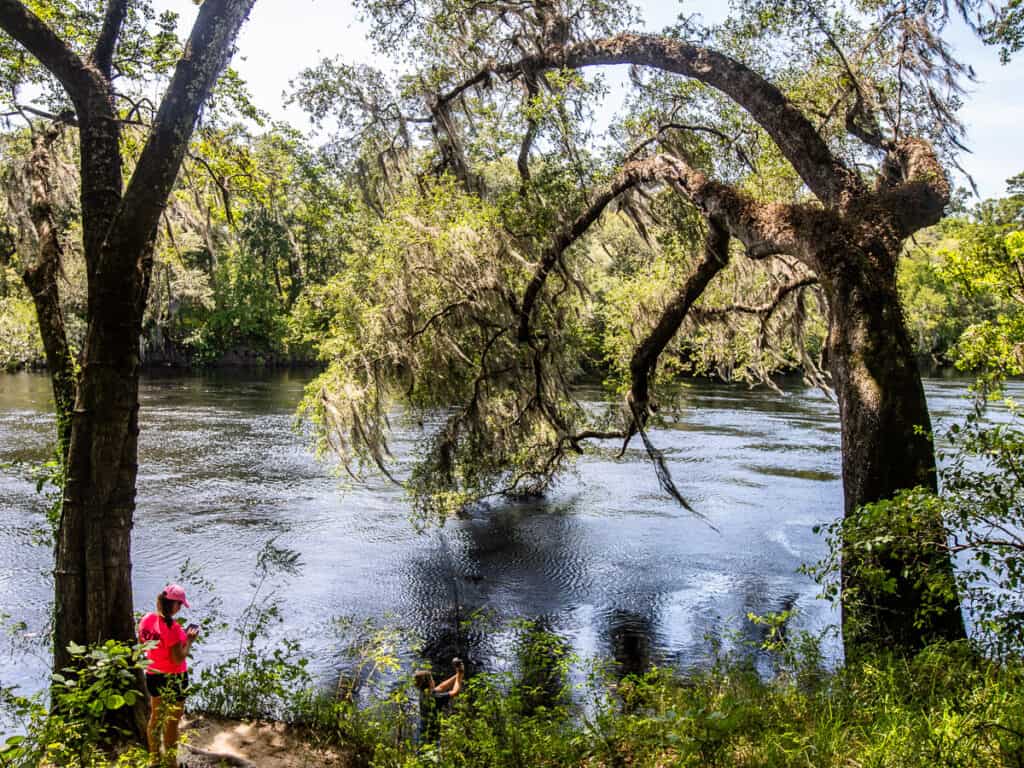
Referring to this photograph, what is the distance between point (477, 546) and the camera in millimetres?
15656

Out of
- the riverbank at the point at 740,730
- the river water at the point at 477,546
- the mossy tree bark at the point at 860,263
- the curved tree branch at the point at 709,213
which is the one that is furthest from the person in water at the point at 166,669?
the curved tree branch at the point at 709,213

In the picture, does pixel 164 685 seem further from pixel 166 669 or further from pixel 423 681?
pixel 423 681

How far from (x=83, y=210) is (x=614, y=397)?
9076 millimetres

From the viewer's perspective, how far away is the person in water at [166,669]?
547cm

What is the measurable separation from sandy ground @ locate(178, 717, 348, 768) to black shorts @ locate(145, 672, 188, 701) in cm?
31

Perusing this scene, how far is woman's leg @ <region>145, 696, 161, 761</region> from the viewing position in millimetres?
5316

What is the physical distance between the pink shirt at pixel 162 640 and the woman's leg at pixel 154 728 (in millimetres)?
217

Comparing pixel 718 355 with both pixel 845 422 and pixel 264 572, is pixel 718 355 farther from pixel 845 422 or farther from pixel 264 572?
pixel 264 572

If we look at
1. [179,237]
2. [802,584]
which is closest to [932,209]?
[179,237]

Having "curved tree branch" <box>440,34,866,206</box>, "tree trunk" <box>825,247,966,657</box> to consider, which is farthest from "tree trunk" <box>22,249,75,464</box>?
"tree trunk" <box>825,247,966,657</box>

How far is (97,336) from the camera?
5.20 m

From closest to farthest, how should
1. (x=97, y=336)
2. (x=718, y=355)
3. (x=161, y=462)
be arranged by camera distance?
(x=97, y=336)
(x=718, y=355)
(x=161, y=462)

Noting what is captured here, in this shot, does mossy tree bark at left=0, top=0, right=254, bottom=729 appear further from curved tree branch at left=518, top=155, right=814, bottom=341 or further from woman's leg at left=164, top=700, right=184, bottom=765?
curved tree branch at left=518, top=155, right=814, bottom=341

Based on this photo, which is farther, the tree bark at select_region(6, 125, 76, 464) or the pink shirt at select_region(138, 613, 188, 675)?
the tree bark at select_region(6, 125, 76, 464)
